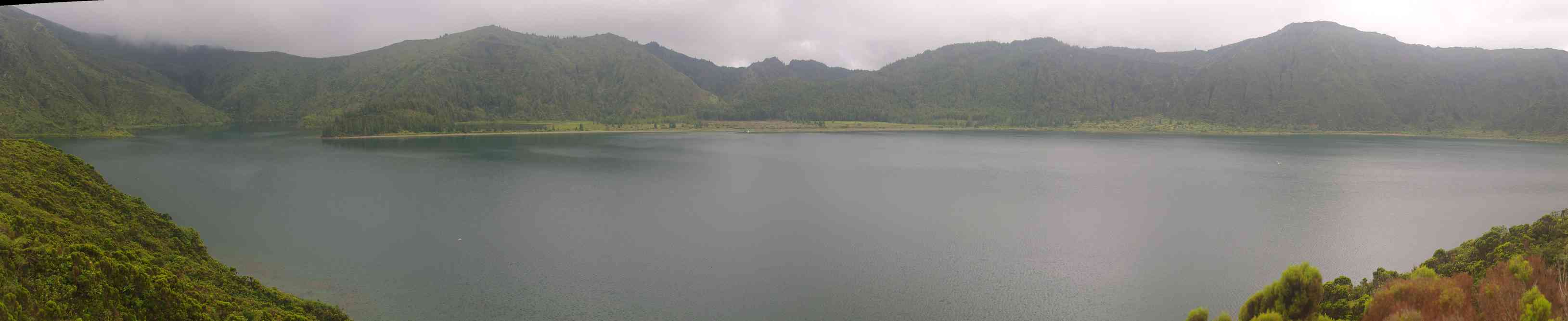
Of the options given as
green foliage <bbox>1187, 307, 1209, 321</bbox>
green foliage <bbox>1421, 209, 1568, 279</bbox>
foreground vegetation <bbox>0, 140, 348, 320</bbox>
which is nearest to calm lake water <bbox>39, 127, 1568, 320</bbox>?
foreground vegetation <bbox>0, 140, 348, 320</bbox>

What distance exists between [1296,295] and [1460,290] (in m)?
2.25

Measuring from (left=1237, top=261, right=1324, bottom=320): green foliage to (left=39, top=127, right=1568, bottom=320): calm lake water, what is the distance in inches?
248

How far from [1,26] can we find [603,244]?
537 ft

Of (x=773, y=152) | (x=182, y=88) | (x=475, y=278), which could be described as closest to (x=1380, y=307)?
(x=475, y=278)

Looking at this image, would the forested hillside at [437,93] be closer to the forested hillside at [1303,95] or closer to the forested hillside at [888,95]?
the forested hillside at [888,95]

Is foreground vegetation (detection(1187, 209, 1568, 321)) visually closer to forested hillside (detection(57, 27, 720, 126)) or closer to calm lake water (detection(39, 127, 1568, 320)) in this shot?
calm lake water (detection(39, 127, 1568, 320))

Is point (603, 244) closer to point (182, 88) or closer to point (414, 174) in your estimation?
point (414, 174)

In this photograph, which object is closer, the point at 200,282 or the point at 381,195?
the point at 200,282

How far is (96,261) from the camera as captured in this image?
11359 mm

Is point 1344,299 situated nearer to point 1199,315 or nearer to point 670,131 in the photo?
point 1199,315

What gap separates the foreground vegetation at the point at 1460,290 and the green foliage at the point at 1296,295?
1 cm

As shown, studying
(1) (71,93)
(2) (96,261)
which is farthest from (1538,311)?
(1) (71,93)

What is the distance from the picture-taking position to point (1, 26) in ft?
403

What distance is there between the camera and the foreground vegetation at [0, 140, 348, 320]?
9.85 m
